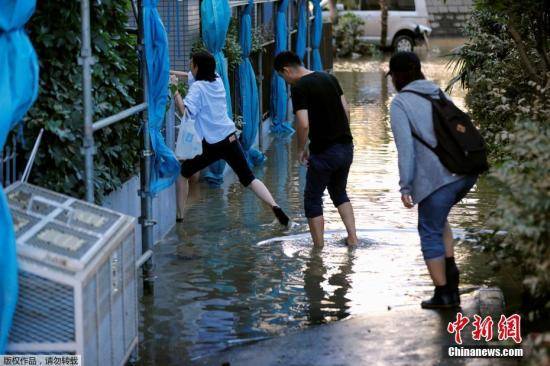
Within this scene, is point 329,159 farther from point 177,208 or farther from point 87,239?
point 87,239

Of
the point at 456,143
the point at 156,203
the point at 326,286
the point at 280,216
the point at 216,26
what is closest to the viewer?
the point at 456,143

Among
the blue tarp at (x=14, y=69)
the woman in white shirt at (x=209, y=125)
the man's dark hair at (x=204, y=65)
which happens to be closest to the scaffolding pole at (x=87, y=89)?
the blue tarp at (x=14, y=69)

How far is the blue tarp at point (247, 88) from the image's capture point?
12.7m

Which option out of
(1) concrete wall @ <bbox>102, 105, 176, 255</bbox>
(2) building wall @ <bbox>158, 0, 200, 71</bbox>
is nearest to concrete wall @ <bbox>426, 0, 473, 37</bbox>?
(2) building wall @ <bbox>158, 0, 200, 71</bbox>

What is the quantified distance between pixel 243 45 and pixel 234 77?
0.51 metres

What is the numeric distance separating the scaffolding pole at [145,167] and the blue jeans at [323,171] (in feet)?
5.42

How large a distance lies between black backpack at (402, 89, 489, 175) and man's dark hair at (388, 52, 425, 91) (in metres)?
0.27

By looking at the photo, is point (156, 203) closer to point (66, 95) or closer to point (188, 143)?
point (188, 143)

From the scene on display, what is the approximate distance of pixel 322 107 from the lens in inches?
338

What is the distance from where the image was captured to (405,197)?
22.4ft

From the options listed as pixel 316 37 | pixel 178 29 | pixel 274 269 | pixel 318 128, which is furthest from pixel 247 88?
pixel 316 37

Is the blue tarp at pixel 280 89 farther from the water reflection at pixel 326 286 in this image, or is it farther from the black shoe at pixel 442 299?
the black shoe at pixel 442 299

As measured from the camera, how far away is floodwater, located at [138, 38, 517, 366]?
268 inches

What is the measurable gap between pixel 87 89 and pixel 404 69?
220cm
